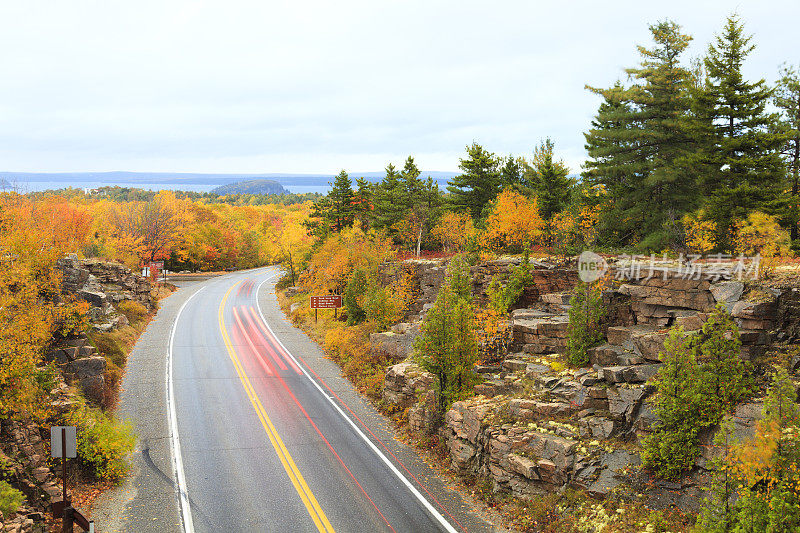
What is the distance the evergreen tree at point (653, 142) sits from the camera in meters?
36.3

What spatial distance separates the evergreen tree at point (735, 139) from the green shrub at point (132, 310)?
4470cm

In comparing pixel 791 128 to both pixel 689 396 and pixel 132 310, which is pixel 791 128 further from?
pixel 132 310

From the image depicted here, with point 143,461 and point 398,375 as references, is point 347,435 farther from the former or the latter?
point 143,461

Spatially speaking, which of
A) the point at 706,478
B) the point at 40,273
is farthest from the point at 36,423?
the point at 706,478

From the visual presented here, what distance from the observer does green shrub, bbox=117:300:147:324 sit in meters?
47.0

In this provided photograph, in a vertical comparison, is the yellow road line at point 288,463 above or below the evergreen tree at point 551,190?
below

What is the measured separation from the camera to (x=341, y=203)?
68625 millimetres

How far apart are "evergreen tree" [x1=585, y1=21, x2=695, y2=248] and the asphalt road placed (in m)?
22.8

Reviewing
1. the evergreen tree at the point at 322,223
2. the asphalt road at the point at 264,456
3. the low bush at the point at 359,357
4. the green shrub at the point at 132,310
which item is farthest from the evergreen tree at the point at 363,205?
the asphalt road at the point at 264,456

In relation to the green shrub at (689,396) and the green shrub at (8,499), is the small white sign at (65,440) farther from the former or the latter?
the green shrub at (689,396)

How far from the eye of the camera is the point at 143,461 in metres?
23.3

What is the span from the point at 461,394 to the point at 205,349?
24.0 meters

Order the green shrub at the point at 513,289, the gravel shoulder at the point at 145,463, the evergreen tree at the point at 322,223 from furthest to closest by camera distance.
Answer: the evergreen tree at the point at 322,223 < the green shrub at the point at 513,289 < the gravel shoulder at the point at 145,463

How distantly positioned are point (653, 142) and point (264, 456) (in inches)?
1265
